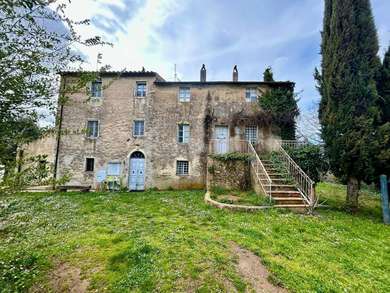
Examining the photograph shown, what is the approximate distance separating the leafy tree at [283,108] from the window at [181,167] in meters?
6.89

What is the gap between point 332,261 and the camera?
20.0 feet

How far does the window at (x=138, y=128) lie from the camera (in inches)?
697

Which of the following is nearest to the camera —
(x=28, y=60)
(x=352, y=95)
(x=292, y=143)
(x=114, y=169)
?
(x=28, y=60)

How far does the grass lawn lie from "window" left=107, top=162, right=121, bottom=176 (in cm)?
683

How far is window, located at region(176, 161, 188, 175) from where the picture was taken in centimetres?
1717

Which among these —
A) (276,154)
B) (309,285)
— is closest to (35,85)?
(309,285)

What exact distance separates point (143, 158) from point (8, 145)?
A: 14.2 m

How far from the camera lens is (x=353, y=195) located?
1172 centimetres

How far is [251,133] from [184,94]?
5.71 metres

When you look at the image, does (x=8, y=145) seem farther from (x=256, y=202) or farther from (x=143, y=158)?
(x=143, y=158)

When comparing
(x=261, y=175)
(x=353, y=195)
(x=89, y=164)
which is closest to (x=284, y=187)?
(x=261, y=175)

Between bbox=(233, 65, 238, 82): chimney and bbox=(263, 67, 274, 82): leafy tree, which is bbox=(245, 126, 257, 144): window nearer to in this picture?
bbox=(263, 67, 274, 82): leafy tree

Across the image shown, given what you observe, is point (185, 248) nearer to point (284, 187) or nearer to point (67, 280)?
point (67, 280)

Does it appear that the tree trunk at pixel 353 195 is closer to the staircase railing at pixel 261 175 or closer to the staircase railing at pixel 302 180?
the staircase railing at pixel 302 180
